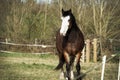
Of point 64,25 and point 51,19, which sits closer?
point 64,25

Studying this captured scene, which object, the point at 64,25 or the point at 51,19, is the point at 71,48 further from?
the point at 51,19

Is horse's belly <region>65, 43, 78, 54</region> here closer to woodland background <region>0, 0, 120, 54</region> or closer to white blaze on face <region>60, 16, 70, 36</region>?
white blaze on face <region>60, 16, 70, 36</region>

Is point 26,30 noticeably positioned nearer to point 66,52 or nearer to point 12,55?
point 12,55

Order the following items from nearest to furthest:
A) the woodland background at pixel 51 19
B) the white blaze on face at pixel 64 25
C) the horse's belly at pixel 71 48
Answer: the white blaze on face at pixel 64 25 < the horse's belly at pixel 71 48 < the woodland background at pixel 51 19

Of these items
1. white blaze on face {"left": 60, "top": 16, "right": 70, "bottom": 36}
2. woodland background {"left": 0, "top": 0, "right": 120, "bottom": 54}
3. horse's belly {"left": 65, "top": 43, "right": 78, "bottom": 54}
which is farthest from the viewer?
woodland background {"left": 0, "top": 0, "right": 120, "bottom": 54}

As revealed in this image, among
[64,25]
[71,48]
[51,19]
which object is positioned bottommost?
[51,19]

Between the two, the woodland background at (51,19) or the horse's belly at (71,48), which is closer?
the horse's belly at (71,48)

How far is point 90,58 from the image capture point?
2080cm

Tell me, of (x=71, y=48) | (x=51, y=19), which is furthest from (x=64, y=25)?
(x=51, y=19)

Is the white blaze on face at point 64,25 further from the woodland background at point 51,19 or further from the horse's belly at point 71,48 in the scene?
the woodland background at point 51,19

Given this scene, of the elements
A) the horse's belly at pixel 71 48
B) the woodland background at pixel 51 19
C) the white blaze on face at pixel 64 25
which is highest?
the white blaze on face at pixel 64 25

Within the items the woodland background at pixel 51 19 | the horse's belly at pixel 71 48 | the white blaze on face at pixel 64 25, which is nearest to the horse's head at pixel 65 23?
the white blaze on face at pixel 64 25

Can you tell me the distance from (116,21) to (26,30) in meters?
7.95

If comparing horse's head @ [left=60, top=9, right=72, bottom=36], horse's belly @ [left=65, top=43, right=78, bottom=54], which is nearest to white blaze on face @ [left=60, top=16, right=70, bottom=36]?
horse's head @ [left=60, top=9, right=72, bottom=36]
